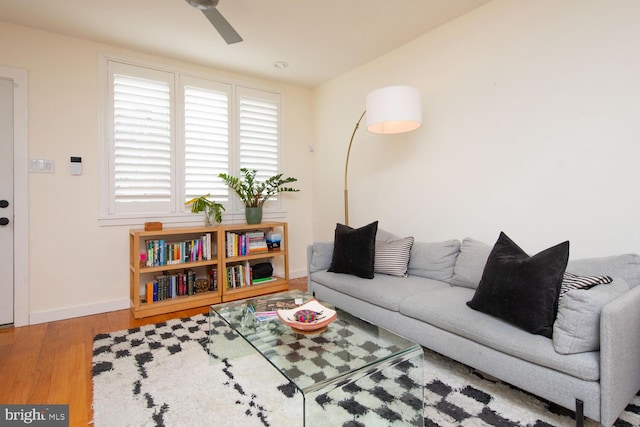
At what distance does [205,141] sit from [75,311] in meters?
2.09

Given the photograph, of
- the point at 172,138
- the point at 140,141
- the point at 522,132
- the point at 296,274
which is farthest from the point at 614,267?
the point at 140,141

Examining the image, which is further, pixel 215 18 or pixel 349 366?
pixel 215 18

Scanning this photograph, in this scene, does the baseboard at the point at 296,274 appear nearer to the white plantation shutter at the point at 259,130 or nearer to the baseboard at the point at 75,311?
the white plantation shutter at the point at 259,130

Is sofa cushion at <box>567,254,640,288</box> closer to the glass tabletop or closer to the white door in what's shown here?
the glass tabletop

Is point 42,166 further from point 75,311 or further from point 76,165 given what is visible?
point 75,311

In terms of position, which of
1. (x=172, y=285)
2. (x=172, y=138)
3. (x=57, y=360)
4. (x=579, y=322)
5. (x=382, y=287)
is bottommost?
(x=57, y=360)

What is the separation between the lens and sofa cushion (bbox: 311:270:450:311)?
7.52 feet

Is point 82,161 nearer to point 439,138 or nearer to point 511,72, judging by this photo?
point 439,138

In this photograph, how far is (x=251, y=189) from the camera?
3.79 m

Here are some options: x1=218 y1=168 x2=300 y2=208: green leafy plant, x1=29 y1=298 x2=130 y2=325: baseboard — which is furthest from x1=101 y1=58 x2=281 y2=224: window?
x1=29 y1=298 x2=130 y2=325: baseboard

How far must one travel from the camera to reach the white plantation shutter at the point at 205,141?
3.63 metres

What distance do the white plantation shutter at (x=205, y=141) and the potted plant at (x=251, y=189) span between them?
0.56 ft

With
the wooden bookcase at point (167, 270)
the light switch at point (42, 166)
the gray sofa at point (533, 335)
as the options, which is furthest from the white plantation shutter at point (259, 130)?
the gray sofa at point (533, 335)

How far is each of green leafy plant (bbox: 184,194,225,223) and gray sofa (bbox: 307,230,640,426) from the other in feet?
5.46
